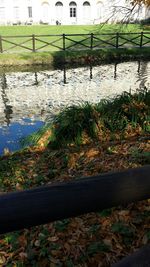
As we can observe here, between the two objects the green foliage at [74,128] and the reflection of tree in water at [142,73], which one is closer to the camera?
the green foliage at [74,128]

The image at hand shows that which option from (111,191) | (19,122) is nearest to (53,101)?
(19,122)

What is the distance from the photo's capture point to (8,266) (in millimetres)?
3416

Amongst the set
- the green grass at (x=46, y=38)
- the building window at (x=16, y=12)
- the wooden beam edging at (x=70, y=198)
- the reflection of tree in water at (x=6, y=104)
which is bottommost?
the reflection of tree in water at (x=6, y=104)

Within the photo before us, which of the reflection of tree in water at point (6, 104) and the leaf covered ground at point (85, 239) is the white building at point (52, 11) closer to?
the reflection of tree in water at point (6, 104)

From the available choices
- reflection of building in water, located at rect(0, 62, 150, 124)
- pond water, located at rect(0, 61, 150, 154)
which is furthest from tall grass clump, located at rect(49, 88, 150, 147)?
reflection of building in water, located at rect(0, 62, 150, 124)

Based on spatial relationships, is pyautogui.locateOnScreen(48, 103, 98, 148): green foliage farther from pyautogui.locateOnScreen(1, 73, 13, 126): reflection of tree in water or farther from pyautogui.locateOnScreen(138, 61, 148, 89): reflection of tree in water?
pyautogui.locateOnScreen(138, 61, 148, 89): reflection of tree in water

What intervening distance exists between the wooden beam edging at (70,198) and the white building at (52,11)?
163 feet

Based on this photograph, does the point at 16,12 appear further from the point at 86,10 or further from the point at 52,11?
the point at 86,10

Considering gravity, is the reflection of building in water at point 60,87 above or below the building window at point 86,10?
below

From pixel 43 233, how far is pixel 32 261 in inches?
17.6

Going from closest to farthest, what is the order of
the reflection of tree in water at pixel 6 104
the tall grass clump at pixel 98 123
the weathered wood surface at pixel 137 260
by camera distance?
the weathered wood surface at pixel 137 260 < the tall grass clump at pixel 98 123 < the reflection of tree in water at pixel 6 104

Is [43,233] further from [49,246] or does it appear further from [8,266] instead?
[8,266]

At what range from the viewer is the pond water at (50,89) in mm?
10922

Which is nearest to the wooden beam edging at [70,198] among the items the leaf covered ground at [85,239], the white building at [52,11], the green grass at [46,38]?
the leaf covered ground at [85,239]
